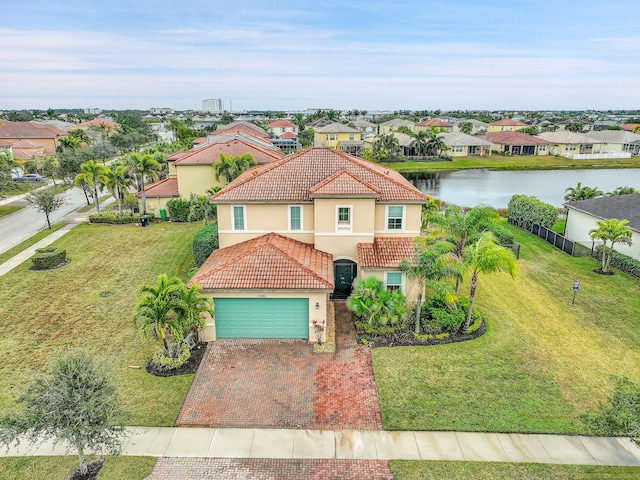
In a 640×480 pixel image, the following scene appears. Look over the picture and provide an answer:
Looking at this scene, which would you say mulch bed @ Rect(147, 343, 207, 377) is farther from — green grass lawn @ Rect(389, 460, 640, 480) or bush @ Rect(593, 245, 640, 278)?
bush @ Rect(593, 245, 640, 278)

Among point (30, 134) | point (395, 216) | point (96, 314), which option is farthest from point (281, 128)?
point (96, 314)

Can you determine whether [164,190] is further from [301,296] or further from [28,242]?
[301,296]

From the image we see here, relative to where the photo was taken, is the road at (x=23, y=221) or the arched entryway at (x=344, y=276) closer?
the arched entryway at (x=344, y=276)

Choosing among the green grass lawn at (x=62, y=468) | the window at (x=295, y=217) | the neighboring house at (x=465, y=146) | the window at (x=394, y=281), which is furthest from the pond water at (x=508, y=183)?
the green grass lawn at (x=62, y=468)

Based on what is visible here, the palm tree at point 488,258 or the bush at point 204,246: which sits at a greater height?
the palm tree at point 488,258

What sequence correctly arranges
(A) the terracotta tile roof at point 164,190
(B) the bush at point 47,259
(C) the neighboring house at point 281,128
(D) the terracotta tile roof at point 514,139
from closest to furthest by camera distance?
(B) the bush at point 47,259
(A) the terracotta tile roof at point 164,190
(D) the terracotta tile roof at point 514,139
(C) the neighboring house at point 281,128

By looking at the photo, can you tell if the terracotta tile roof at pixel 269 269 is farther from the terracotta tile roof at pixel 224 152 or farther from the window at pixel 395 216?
the terracotta tile roof at pixel 224 152

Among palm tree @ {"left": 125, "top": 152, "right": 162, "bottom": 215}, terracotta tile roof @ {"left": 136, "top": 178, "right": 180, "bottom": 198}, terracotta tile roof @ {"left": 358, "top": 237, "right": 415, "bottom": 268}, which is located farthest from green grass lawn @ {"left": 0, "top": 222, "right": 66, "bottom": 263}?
terracotta tile roof @ {"left": 358, "top": 237, "right": 415, "bottom": 268}
